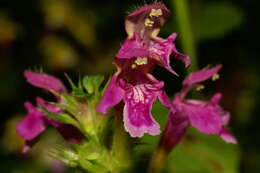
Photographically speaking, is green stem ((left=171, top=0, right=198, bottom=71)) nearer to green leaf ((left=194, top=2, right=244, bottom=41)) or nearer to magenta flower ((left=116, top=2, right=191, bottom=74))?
green leaf ((left=194, top=2, right=244, bottom=41))

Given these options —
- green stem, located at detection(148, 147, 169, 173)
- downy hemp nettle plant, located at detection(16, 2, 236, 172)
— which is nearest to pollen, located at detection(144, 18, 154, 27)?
downy hemp nettle plant, located at detection(16, 2, 236, 172)

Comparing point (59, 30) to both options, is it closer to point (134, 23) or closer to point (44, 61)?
point (44, 61)

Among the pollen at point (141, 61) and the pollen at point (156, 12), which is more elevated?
the pollen at point (156, 12)

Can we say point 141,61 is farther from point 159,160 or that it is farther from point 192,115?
point 159,160

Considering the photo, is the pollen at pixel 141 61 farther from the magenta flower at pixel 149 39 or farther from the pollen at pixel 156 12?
the pollen at pixel 156 12

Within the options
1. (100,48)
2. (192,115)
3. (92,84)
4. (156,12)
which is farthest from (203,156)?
(100,48)

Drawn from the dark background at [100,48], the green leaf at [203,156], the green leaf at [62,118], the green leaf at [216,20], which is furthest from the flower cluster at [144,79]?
the green leaf at [216,20]
